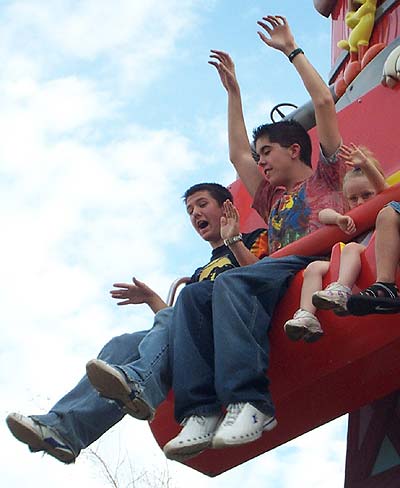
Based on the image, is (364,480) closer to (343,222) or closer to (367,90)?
(343,222)

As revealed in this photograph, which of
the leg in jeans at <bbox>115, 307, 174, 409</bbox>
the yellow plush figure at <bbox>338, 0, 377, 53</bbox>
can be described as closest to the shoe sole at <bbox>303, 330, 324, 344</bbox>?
the leg in jeans at <bbox>115, 307, 174, 409</bbox>

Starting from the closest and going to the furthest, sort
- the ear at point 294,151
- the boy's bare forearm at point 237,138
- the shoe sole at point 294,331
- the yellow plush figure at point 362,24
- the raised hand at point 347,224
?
1. the shoe sole at point 294,331
2. the raised hand at point 347,224
3. the ear at point 294,151
4. the boy's bare forearm at point 237,138
5. the yellow plush figure at point 362,24

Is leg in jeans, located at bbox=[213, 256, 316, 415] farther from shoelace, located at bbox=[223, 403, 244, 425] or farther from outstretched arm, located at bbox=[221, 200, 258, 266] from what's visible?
outstretched arm, located at bbox=[221, 200, 258, 266]

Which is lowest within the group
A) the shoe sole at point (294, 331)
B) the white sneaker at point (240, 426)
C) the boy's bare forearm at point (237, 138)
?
the white sneaker at point (240, 426)

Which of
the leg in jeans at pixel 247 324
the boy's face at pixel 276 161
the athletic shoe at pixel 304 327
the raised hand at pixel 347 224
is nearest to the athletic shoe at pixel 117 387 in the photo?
the leg in jeans at pixel 247 324

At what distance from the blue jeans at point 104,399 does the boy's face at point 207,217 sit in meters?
0.63

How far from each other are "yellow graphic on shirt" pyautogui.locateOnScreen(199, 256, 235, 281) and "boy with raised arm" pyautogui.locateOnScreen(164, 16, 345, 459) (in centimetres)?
25

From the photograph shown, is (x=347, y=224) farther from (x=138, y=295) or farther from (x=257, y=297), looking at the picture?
(x=138, y=295)

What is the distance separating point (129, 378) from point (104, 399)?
1.20ft

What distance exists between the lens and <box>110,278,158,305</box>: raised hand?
6.12 metres

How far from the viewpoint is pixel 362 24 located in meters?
7.34

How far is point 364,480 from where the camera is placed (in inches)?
244

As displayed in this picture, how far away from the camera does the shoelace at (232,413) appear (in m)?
4.60

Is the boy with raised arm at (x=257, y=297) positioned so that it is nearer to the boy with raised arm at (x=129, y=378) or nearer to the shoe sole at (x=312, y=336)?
the boy with raised arm at (x=129, y=378)
